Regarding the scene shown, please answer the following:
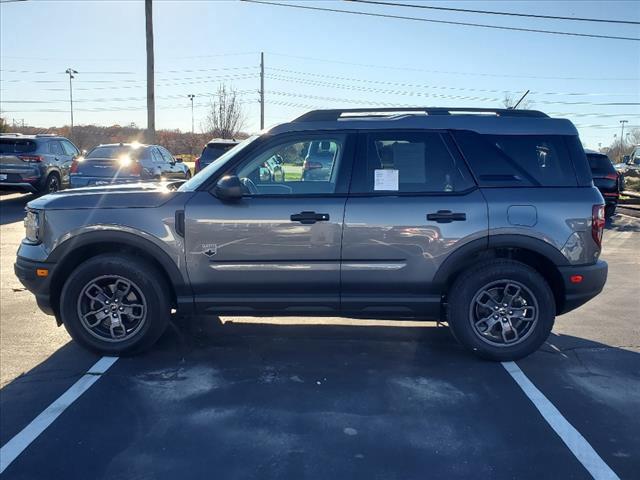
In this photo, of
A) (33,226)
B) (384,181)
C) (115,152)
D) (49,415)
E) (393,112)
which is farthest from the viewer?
(115,152)

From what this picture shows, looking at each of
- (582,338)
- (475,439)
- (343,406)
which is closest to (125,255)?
(343,406)

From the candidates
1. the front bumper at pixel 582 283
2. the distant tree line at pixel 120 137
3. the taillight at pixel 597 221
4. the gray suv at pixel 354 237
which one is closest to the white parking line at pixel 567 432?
the gray suv at pixel 354 237

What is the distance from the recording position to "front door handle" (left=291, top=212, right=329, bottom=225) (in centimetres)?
437

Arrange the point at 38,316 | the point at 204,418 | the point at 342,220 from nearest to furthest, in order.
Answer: the point at 204,418 < the point at 342,220 < the point at 38,316

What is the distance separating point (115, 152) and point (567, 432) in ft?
41.8

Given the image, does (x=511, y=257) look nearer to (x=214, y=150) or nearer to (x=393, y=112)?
(x=393, y=112)

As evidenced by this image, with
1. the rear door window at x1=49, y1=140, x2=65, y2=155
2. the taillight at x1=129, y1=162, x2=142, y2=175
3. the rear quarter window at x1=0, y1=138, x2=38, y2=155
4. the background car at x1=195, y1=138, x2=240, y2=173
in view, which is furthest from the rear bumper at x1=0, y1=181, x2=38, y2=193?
the background car at x1=195, y1=138, x2=240, y2=173

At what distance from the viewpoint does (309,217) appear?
4375 millimetres

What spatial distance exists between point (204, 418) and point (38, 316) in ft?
10.0

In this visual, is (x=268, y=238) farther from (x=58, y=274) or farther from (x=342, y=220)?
(x=58, y=274)

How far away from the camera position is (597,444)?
3.33m

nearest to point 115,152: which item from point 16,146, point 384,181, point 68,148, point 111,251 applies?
point 16,146

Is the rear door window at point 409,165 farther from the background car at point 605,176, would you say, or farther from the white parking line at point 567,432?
→ the background car at point 605,176

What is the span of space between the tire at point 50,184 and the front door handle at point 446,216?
45.3 ft
